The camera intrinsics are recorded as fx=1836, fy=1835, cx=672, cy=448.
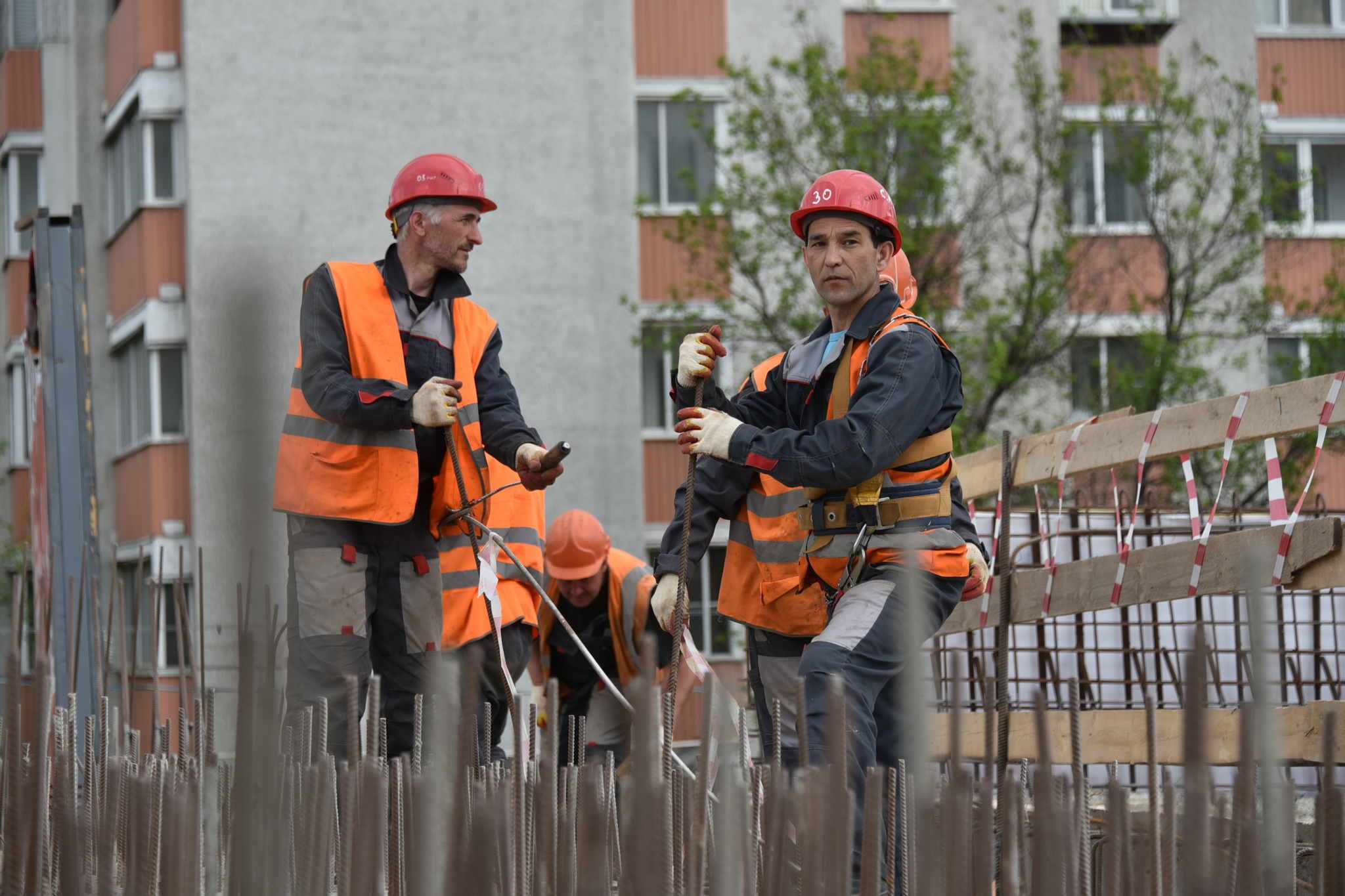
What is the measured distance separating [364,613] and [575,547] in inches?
93.7

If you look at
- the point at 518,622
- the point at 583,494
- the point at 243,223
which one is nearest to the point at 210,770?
the point at 243,223

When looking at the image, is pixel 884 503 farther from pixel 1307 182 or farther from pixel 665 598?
pixel 1307 182

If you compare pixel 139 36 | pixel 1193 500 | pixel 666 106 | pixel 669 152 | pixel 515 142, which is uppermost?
pixel 139 36

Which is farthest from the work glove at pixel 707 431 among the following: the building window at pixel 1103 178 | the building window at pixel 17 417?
the building window at pixel 17 417

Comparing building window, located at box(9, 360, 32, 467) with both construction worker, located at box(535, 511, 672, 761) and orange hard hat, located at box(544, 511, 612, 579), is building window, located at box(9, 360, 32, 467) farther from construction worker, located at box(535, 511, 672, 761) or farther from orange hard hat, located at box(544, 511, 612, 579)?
orange hard hat, located at box(544, 511, 612, 579)

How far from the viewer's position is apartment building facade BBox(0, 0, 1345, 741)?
15820 mm

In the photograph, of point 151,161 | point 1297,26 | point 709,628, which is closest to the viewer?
point 709,628

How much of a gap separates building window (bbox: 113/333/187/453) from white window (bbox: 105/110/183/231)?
1564 millimetres

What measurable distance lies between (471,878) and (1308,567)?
3393 mm

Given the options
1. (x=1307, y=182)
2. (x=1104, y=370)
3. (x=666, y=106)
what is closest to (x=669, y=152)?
(x=666, y=106)

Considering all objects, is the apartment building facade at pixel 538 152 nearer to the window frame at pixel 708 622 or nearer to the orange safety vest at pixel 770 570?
the window frame at pixel 708 622

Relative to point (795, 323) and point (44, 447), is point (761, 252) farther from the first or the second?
point (44, 447)

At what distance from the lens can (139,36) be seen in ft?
65.6

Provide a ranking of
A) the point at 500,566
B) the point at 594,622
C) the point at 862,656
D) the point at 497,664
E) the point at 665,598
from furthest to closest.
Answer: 1. the point at 594,622
2. the point at 500,566
3. the point at 497,664
4. the point at 665,598
5. the point at 862,656
